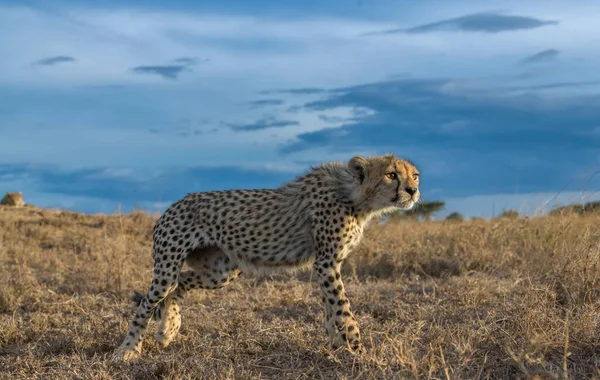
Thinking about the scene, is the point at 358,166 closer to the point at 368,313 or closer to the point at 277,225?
the point at 277,225

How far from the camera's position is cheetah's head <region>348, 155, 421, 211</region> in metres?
4.82

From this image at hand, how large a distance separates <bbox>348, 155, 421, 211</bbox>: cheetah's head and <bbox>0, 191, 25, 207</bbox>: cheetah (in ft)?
34.8

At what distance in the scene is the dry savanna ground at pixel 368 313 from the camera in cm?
397

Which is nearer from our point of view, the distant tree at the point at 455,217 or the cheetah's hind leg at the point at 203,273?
the cheetah's hind leg at the point at 203,273

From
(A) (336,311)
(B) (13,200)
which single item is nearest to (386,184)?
(A) (336,311)

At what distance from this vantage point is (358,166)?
16.3 ft

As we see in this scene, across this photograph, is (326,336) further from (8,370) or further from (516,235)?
(516,235)

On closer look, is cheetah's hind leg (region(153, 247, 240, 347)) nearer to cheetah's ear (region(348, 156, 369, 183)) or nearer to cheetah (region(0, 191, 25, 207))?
cheetah's ear (region(348, 156, 369, 183))

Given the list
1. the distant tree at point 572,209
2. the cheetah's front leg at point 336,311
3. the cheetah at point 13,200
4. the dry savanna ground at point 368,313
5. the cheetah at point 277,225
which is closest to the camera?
the dry savanna ground at point 368,313

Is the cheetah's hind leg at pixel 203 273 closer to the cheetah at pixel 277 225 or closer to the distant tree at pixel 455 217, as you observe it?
the cheetah at pixel 277 225

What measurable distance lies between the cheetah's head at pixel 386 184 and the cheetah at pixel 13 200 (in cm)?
1062

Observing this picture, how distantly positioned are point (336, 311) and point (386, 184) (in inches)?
34.9

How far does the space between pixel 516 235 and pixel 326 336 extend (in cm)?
418

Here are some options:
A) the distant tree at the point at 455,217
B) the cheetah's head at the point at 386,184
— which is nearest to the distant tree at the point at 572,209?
the cheetah's head at the point at 386,184
